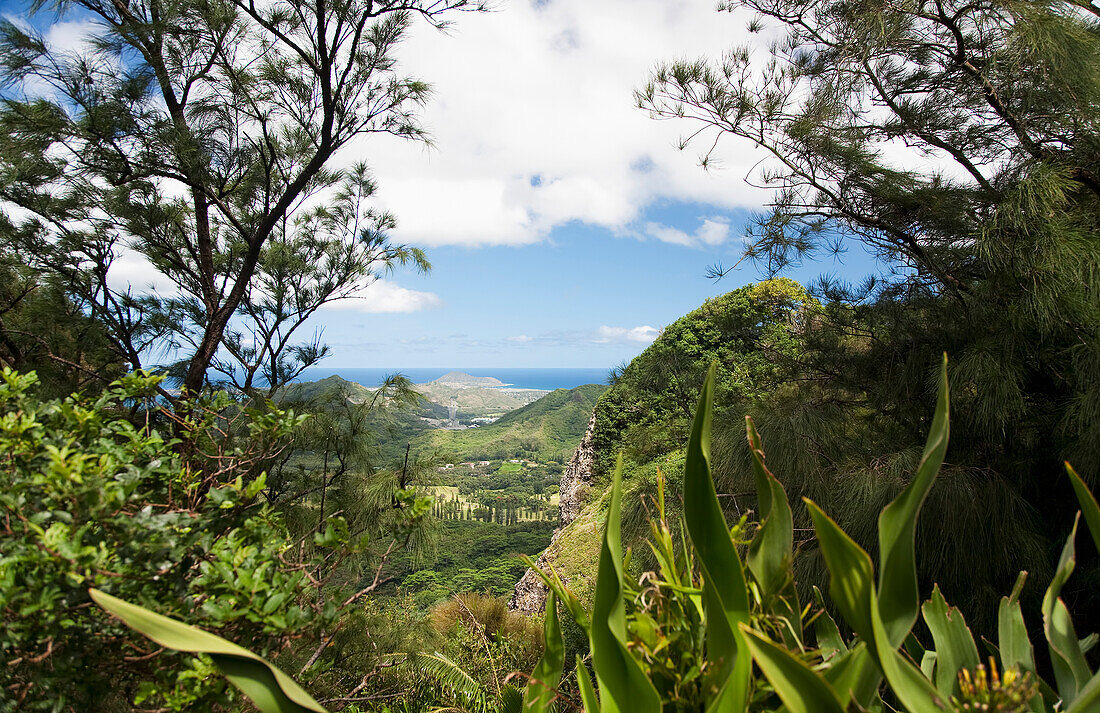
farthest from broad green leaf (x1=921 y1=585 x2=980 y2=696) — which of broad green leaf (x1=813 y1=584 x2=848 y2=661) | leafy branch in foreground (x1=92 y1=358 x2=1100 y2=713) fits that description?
broad green leaf (x1=813 y1=584 x2=848 y2=661)

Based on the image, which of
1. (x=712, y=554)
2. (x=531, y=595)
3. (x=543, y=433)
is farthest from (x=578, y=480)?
(x=543, y=433)

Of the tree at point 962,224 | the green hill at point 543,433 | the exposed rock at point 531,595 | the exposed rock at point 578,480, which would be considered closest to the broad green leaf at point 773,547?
the tree at point 962,224

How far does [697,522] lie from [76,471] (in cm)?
81

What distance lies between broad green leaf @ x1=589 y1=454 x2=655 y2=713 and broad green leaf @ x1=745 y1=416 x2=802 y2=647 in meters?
0.22

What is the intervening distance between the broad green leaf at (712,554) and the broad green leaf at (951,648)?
33 centimetres

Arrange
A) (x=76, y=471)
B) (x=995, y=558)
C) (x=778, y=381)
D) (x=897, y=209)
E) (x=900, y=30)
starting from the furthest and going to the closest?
(x=778, y=381) < (x=897, y=209) < (x=900, y=30) < (x=995, y=558) < (x=76, y=471)

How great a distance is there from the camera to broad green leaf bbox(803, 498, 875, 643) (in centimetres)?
52

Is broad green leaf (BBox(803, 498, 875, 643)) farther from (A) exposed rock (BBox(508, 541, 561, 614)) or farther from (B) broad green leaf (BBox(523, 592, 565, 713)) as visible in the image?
(A) exposed rock (BBox(508, 541, 561, 614))

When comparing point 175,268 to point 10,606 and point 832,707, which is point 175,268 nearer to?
point 10,606

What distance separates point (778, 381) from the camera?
314cm

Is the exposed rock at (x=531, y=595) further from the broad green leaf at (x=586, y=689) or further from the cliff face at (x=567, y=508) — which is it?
the broad green leaf at (x=586, y=689)

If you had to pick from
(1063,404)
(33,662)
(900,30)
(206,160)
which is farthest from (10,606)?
(900,30)

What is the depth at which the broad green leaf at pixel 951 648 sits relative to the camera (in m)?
0.72

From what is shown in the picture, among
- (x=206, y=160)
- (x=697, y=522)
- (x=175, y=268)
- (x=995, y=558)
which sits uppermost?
(x=206, y=160)
